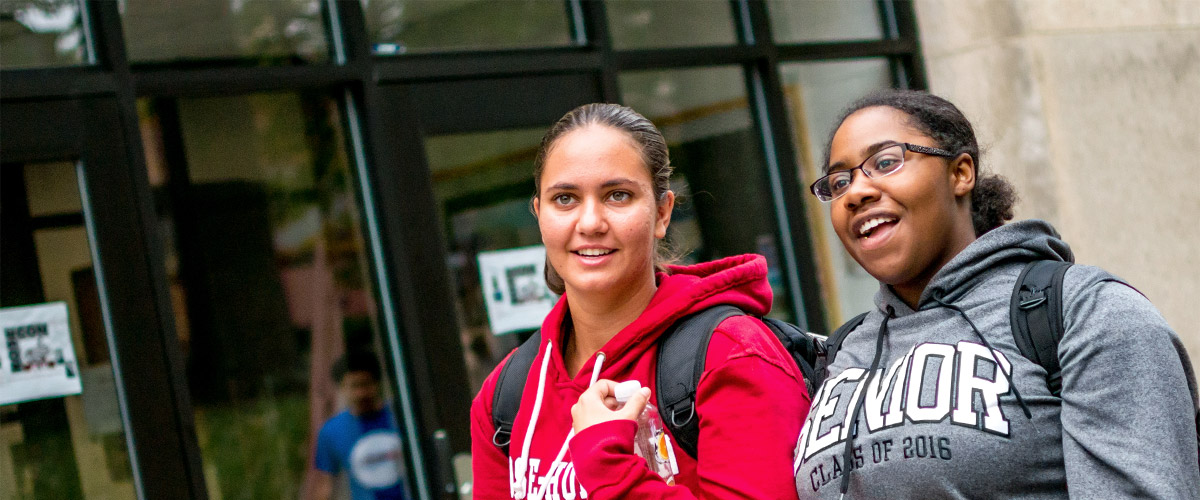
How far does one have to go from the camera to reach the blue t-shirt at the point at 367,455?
426 centimetres

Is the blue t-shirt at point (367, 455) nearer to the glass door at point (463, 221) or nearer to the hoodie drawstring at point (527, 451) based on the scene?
the glass door at point (463, 221)

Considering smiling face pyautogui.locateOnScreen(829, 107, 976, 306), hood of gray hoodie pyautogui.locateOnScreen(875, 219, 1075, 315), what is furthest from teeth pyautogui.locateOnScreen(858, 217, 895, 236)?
hood of gray hoodie pyautogui.locateOnScreen(875, 219, 1075, 315)

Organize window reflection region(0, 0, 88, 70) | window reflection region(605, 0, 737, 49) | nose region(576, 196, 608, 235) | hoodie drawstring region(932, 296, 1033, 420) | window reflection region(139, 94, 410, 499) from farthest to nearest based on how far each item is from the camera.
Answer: window reflection region(605, 0, 737, 49)
window reflection region(139, 94, 410, 499)
window reflection region(0, 0, 88, 70)
nose region(576, 196, 608, 235)
hoodie drawstring region(932, 296, 1033, 420)

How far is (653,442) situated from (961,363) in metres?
0.55

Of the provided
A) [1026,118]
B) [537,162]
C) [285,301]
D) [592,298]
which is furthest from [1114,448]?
[1026,118]

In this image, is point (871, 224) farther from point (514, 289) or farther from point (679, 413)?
point (514, 289)

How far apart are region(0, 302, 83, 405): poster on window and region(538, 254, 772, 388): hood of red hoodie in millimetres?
2112

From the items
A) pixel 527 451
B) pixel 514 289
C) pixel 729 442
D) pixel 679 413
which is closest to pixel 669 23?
pixel 514 289

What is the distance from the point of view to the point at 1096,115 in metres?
5.72

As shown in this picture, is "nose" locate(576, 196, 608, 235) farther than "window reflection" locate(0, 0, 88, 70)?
No

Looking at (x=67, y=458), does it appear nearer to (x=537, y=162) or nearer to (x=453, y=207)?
(x=453, y=207)

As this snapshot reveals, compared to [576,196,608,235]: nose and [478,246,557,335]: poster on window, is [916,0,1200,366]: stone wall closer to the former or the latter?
[478,246,557,335]: poster on window

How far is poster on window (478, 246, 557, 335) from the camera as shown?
4.44m

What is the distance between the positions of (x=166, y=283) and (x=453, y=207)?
3.81ft
